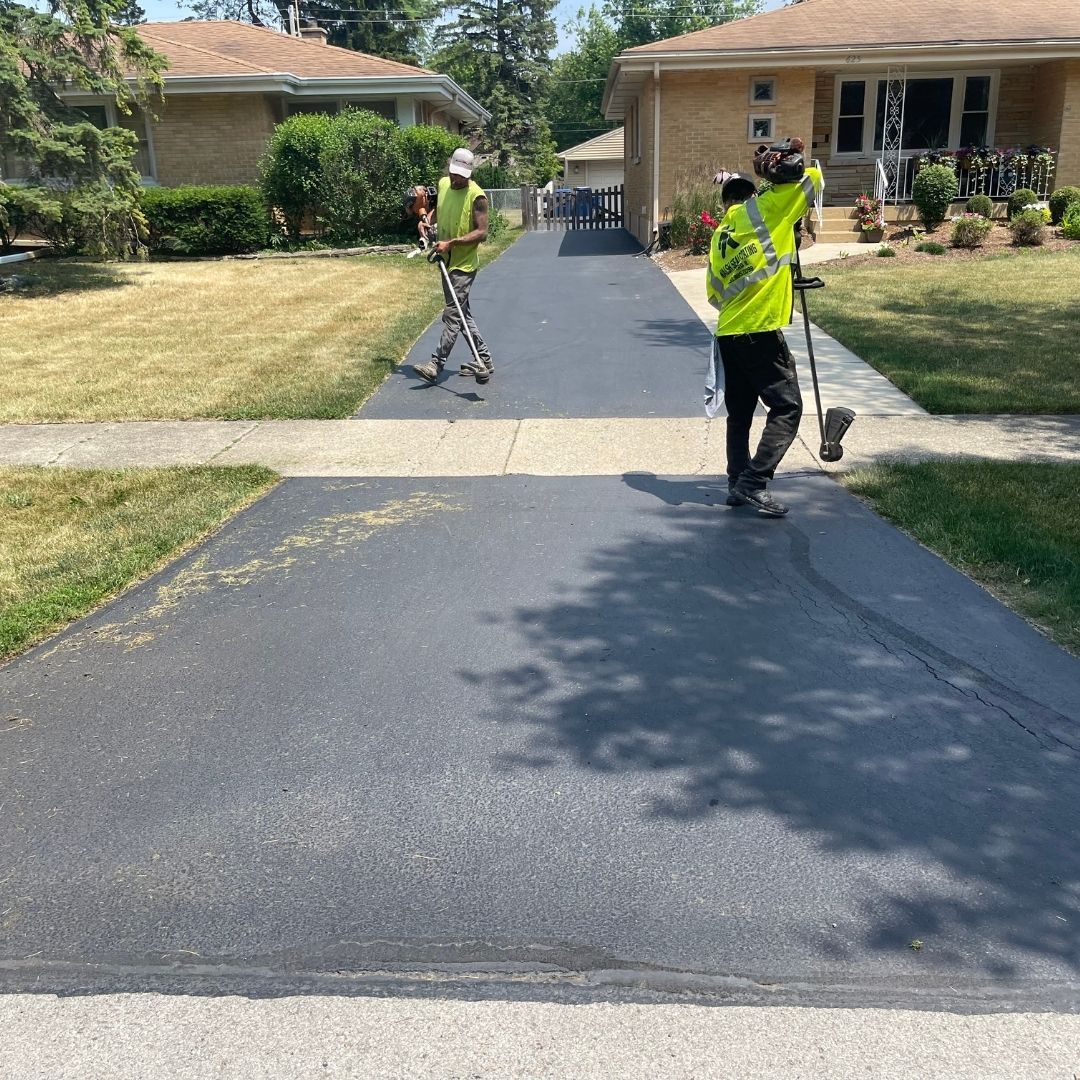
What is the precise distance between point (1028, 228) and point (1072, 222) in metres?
1.01

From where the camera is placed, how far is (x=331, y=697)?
4047 millimetres

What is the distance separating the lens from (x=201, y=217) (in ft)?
70.1

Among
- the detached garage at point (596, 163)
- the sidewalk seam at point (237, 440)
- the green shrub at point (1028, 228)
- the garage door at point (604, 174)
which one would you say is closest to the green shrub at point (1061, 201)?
the green shrub at point (1028, 228)

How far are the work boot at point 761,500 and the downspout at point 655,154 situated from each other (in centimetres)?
1523

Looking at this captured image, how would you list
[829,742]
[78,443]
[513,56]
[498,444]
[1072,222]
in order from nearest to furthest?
1. [829,742]
2. [498,444]
3. [78,443]
4. [1072,222]
5. [513,56]

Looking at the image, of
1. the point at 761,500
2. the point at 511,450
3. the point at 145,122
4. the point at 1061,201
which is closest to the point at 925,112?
the point at 1061,201

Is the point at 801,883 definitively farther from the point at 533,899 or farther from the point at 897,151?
the point at 897,151

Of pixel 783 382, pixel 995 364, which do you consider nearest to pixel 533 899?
pixel 783 382

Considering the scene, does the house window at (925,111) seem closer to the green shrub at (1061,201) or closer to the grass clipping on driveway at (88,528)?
the green shrub at (1061,201)

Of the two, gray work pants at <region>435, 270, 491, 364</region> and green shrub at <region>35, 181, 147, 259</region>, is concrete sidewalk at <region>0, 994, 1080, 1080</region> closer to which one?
gray work pants at <region>435, 270, 491, 364</region>

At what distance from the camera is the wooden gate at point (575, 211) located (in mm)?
29781

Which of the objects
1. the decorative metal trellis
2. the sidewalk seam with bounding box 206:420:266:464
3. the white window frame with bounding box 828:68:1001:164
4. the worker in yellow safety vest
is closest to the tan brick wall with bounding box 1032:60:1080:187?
the white window frame with bounding box 828:68:1001:164

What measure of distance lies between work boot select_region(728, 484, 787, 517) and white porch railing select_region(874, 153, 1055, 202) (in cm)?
1551

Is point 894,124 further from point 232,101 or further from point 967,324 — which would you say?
point 232,101
